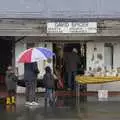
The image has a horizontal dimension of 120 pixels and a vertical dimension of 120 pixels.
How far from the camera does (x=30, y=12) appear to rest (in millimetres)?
20953

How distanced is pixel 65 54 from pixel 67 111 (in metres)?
6.16

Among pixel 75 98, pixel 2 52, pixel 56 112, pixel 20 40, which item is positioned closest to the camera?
pixel 56 112

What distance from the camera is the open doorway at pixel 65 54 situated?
21906 mm

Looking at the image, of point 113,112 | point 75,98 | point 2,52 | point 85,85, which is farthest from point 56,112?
point 2,52

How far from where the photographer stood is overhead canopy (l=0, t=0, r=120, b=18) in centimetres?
2091

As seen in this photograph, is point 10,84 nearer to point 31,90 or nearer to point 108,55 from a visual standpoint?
point 31,90

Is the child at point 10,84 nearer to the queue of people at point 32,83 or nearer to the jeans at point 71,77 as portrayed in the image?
the queue of people at point 32,83

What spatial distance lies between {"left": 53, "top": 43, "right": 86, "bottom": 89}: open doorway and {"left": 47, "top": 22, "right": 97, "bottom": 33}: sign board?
176cm

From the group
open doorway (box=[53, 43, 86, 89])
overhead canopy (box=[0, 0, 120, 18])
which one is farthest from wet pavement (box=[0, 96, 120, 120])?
overhead canopy (box=[0, 0, 120, 18])

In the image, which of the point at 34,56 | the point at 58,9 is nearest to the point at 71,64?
the point at 58,9

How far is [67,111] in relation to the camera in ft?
53.3

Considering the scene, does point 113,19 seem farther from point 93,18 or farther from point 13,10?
point 13,10

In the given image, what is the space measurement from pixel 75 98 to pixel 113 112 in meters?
4.07

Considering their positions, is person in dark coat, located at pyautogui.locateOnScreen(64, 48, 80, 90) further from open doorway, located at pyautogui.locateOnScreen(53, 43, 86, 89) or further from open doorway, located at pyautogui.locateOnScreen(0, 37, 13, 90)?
open doorway, located at pyautogui.locateOnScreen(0, 37, 13, 90)
